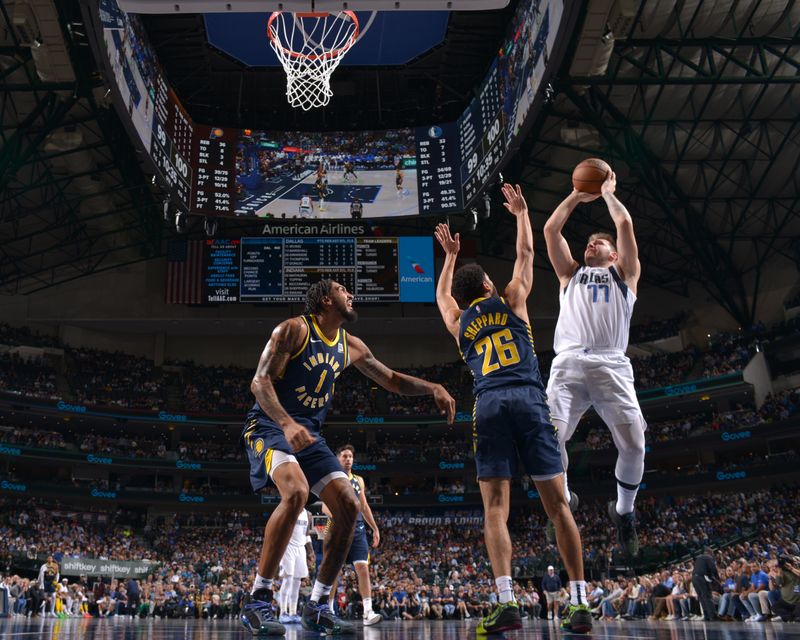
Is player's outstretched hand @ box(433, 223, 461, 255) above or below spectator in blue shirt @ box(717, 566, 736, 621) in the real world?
above

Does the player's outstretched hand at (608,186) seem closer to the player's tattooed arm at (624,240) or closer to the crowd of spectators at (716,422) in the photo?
the player's tattooed arm at (624,240)

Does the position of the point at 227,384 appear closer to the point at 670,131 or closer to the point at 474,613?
the point at 474,613

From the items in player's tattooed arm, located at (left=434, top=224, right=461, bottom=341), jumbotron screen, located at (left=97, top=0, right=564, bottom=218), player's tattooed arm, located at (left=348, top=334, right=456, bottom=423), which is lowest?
player's tattooed arm, located at (left=348, top=334, right=456, bottom=423)

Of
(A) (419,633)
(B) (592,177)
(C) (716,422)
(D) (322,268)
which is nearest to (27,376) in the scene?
(D) (322,268)

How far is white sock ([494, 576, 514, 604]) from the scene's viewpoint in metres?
4.66

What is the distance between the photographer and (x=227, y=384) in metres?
37.0

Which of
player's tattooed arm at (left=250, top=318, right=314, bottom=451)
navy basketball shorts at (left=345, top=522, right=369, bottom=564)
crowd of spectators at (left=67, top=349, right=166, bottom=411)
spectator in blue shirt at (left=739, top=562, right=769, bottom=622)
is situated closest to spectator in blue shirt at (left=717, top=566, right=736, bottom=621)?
spectator in blue shirt at (left=739, top=562, right=769, bottom=622)

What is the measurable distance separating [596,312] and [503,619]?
2382 millimetres

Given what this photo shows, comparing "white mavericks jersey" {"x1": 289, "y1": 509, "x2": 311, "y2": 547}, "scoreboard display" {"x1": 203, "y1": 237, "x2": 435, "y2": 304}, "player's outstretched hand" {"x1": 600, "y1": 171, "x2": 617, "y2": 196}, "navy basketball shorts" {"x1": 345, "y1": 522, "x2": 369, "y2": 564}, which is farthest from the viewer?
"scoreboard display" {"x1": 203, "y1": 237, "x2": 435, "y2": 304}

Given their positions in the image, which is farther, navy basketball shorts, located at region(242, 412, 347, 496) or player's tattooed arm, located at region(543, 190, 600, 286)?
player's tattooed arm, located at region(543, 190, 600, 286)

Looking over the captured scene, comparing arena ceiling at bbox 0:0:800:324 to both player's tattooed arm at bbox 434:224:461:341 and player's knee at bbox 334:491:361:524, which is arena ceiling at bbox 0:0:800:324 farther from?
player's knee at bbox 334:491:361:524

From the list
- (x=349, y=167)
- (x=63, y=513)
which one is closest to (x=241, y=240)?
(x=349, y=167)

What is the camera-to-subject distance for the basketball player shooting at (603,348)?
18.7 feet

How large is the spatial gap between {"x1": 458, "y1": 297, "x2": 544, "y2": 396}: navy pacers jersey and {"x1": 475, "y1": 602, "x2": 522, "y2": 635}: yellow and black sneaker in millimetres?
1359
